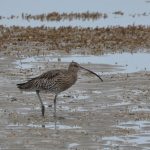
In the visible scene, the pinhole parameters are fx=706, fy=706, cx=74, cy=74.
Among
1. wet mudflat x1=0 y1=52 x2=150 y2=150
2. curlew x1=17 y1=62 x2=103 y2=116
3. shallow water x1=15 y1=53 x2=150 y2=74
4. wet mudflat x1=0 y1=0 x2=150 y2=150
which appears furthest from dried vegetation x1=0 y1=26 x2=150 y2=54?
curlew x1=17 y1=62 x2=103 y2=116

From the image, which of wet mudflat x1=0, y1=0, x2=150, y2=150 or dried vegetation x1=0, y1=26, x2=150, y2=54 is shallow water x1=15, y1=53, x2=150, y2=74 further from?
dried vegetation x1=0, y1=26, x2=150, y2=54

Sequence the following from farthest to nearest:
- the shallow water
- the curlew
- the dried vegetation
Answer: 1. the dried vegetation
2. the shallow water
3. the curlew

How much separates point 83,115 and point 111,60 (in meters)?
9.82

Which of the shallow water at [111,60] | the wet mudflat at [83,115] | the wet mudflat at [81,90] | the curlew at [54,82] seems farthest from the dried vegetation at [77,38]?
the curlew at [54,82]

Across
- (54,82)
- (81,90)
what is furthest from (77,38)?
(54,82)

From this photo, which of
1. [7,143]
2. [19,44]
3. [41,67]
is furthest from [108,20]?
[7,143]

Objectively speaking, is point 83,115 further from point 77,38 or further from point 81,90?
point 77,38

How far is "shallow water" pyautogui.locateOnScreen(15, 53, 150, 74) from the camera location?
22750 millimetres

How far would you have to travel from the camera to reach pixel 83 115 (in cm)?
1501

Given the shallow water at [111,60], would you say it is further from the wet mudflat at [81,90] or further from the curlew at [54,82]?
the curlew at [54,82]

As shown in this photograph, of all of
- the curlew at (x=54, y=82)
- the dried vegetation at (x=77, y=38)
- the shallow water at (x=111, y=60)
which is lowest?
the dried vegetation at (x=77, y=38)

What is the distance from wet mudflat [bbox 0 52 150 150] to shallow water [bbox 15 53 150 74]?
1.03m

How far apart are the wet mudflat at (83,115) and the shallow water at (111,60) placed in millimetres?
1035

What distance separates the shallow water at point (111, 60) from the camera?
74.6 feet
